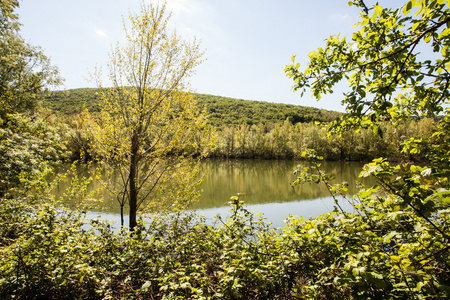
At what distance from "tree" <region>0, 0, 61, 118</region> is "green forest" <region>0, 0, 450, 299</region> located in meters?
1.00

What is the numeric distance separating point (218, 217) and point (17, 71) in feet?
54.8

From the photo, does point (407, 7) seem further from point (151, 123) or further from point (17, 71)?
point (17, 71)

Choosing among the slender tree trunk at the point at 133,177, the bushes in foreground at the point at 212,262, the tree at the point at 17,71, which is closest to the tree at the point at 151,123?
the slender tree trunk at the point at 133,177

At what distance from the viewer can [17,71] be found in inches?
509

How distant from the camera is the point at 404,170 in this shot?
1533 mm

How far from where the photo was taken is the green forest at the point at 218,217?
1607mm

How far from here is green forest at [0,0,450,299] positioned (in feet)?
5.27

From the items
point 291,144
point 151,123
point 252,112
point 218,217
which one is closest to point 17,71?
point 151,123

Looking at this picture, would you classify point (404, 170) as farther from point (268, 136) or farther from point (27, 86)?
point (268, 136)

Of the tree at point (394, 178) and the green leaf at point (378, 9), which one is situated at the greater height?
the green leaf at point (378, 9)

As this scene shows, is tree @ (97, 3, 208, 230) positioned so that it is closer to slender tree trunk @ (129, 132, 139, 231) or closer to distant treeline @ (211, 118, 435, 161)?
slender tree trunk @ (129, 132, 139, 231)

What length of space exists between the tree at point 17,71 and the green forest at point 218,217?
1.00m

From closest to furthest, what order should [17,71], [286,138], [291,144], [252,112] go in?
[17,71] → [291,144] → [286,138] → [252,112]

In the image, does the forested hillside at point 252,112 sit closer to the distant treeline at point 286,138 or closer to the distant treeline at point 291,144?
the distant treeline at point 286,138
